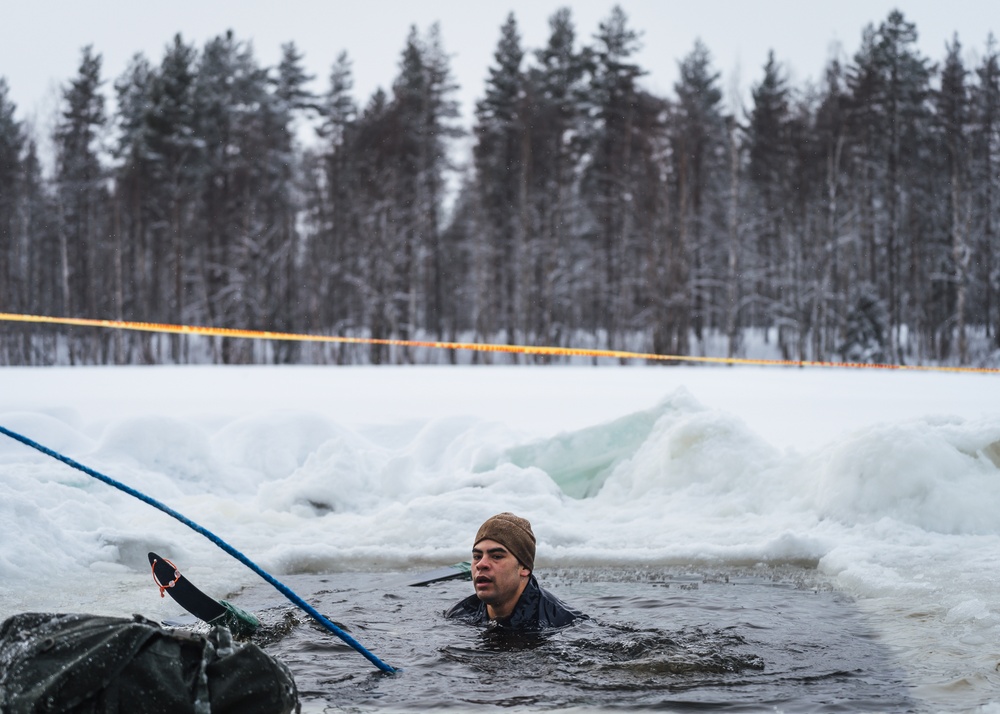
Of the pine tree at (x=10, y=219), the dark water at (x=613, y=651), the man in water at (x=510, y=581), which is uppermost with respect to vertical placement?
the pine tree at (x=10, y=219)

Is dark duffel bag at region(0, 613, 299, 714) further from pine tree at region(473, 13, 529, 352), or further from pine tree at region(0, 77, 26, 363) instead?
pine tree at region(0, 77, 26, 363)

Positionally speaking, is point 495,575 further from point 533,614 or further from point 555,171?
point 555,171

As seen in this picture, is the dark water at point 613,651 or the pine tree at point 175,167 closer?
the dark water at point 613,651

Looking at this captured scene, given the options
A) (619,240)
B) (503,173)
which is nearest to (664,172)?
(619,240)

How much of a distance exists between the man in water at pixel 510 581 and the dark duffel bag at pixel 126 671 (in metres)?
1.67

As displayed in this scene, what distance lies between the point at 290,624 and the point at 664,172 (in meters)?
27.1

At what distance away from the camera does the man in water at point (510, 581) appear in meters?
4.46

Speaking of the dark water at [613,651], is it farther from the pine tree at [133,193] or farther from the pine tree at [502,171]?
the pine tree at [133,193]

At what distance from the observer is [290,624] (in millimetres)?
4629

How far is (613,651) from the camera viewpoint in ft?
13.6

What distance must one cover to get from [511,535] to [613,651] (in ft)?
2.18

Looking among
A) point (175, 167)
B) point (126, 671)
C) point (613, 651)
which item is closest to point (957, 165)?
point (175, 167)

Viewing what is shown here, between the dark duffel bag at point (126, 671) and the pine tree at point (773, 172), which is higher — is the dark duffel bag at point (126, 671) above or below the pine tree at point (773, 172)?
below

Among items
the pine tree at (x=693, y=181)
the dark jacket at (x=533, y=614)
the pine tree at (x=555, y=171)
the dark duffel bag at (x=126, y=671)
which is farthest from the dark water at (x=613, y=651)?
the pine tree at (x=555, y=171)
